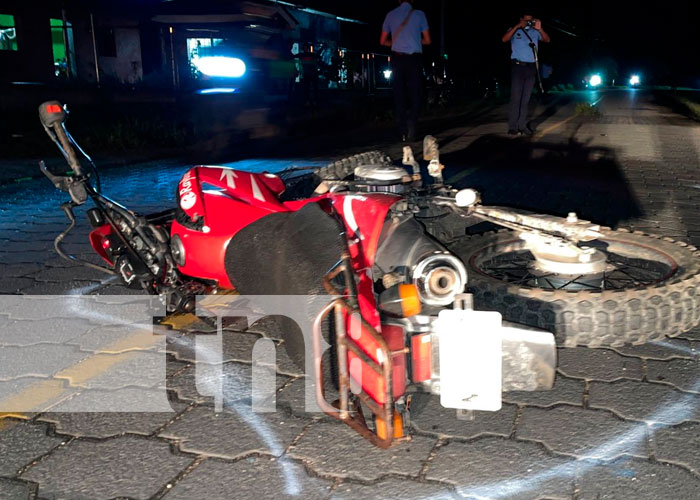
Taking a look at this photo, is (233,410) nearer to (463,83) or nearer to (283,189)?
(283,189)

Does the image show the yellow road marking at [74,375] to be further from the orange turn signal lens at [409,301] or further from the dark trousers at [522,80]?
the dark trousers at [522,80]

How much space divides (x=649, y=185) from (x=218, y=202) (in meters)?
6.29

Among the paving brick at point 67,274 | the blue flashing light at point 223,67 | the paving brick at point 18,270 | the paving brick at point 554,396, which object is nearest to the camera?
the paving brick at point 554,396

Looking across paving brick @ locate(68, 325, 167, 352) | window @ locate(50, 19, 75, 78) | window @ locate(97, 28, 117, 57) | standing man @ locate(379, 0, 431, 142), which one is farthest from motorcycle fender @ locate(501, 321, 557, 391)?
window @ locate(97, 28, 117, 57)

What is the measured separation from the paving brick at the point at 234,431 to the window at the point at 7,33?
28427 mm

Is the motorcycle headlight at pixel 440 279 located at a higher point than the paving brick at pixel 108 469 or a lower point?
higher

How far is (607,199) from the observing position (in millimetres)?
7395

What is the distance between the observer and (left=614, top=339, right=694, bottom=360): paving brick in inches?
131

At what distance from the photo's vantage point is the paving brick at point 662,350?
131 inches

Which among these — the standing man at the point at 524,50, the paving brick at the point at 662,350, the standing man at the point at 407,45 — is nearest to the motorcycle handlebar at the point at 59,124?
the paving brick at the point at 662,350

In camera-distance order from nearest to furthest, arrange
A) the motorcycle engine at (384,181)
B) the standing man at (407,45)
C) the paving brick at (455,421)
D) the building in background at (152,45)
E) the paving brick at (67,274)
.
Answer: the paving brick at (455,421) → the motorcycle engine at (384,181) → the paving brick at (67,274) → the standing man at (407,45) → the building in background at (152,45)

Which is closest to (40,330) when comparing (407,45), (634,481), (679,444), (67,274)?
(67,274)

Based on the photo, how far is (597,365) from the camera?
324 centimetres

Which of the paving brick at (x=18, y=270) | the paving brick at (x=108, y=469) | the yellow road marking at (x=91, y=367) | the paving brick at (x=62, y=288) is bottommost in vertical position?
the paving brick at (x=108, y=469)
